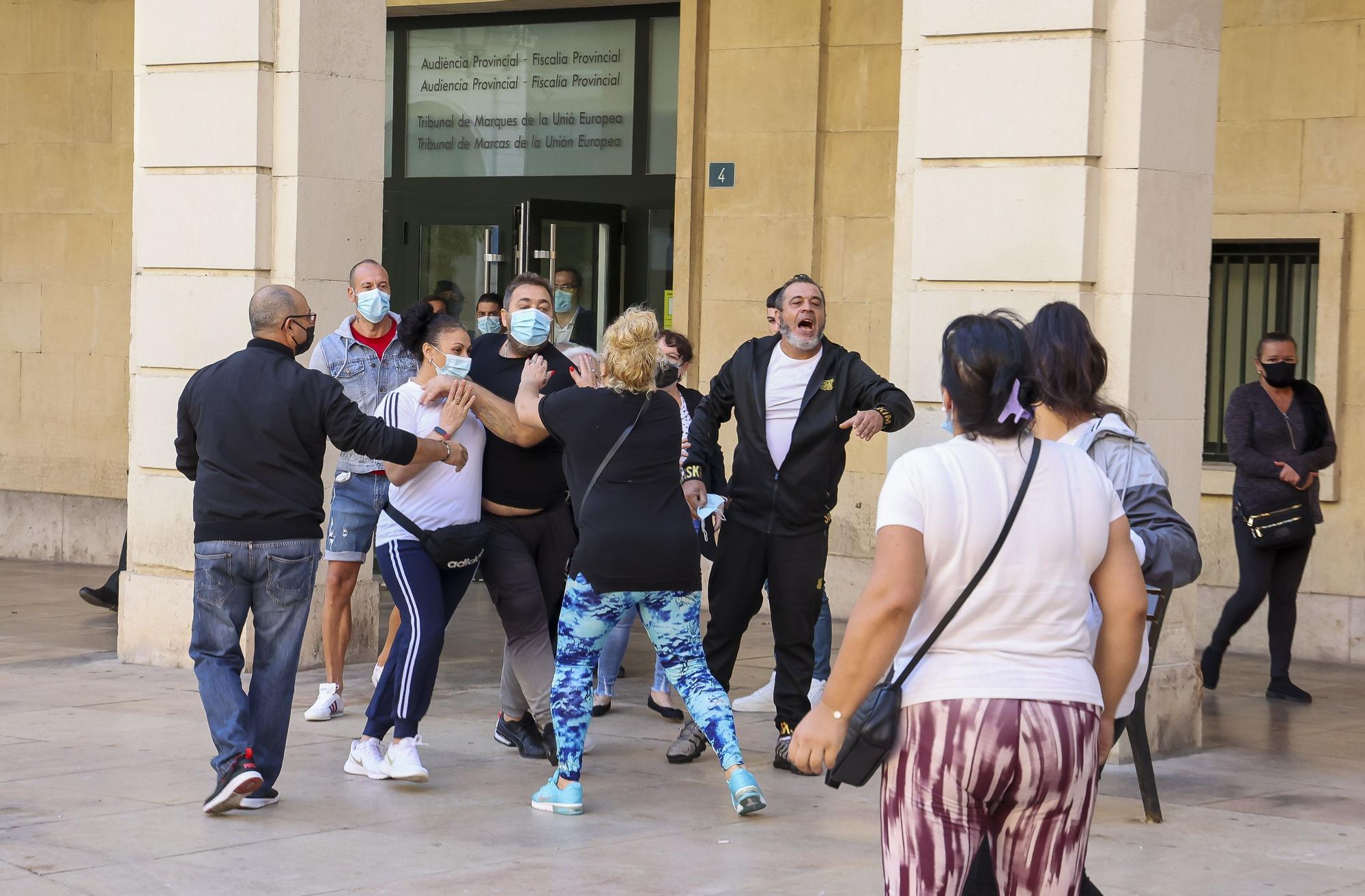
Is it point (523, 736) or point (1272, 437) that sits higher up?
point (1272, 437)

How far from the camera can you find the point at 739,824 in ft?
21.2

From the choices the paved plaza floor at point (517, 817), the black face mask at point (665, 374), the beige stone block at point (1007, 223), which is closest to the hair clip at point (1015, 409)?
the paved plaza floor at point (517, 817)

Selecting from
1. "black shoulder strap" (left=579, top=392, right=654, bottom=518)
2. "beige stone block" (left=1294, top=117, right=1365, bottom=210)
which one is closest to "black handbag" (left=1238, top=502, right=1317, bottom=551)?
"beige stone block" (left=1294, top=117, right=1365, bottom=210)

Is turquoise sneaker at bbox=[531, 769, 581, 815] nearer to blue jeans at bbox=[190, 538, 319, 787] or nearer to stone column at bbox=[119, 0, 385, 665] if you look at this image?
blue jeans at bbox=[190, 538, 319, 787]

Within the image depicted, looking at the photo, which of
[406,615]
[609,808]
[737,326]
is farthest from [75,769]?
[737,326]

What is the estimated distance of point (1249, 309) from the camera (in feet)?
37.8

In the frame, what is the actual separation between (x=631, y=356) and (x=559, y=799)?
61.4 inches

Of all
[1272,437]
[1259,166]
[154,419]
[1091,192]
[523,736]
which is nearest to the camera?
[523,736]

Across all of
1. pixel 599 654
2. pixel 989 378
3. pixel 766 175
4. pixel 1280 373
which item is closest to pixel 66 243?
pixel 766 175

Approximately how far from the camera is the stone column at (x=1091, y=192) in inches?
306

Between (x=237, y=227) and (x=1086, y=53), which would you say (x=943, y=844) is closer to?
(x=1086, y=53)

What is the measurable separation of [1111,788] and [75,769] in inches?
156

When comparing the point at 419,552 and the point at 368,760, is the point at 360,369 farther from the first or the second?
the point at 368,760

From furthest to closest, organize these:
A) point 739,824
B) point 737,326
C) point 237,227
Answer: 1. point 737,326
2. point 237,227
3. point 739,824
